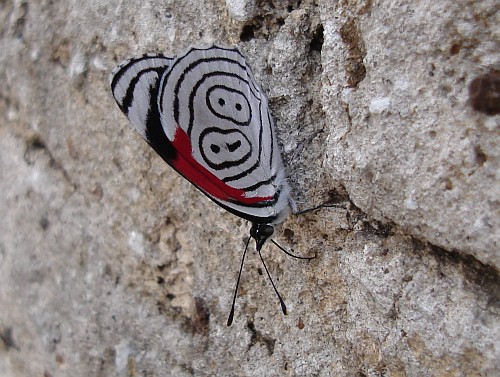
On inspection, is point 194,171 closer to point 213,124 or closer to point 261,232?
point 213,124

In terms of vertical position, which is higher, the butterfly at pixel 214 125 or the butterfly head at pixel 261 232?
the butterfly at pixel 214 125

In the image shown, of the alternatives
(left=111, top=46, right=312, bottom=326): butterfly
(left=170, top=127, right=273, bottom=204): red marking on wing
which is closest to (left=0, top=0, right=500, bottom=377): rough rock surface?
(left=111, top=46, right=312, bottom=326): butterfly

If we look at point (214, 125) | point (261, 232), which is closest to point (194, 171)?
point (214, 125)

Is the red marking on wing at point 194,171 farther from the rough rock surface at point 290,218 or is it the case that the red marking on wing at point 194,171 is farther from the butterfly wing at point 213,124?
the rough rock surface at point 290,218

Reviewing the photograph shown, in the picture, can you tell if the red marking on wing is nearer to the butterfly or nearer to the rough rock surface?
the butterfly

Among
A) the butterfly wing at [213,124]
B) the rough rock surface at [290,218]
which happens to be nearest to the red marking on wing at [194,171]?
the butterfly wing at [213,124]

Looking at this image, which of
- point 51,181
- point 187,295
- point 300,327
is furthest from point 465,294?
point 51,181

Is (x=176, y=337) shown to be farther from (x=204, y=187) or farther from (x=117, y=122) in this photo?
(x=117, y=122)

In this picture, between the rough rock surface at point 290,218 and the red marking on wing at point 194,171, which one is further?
the red marking on wing at point 194,171
